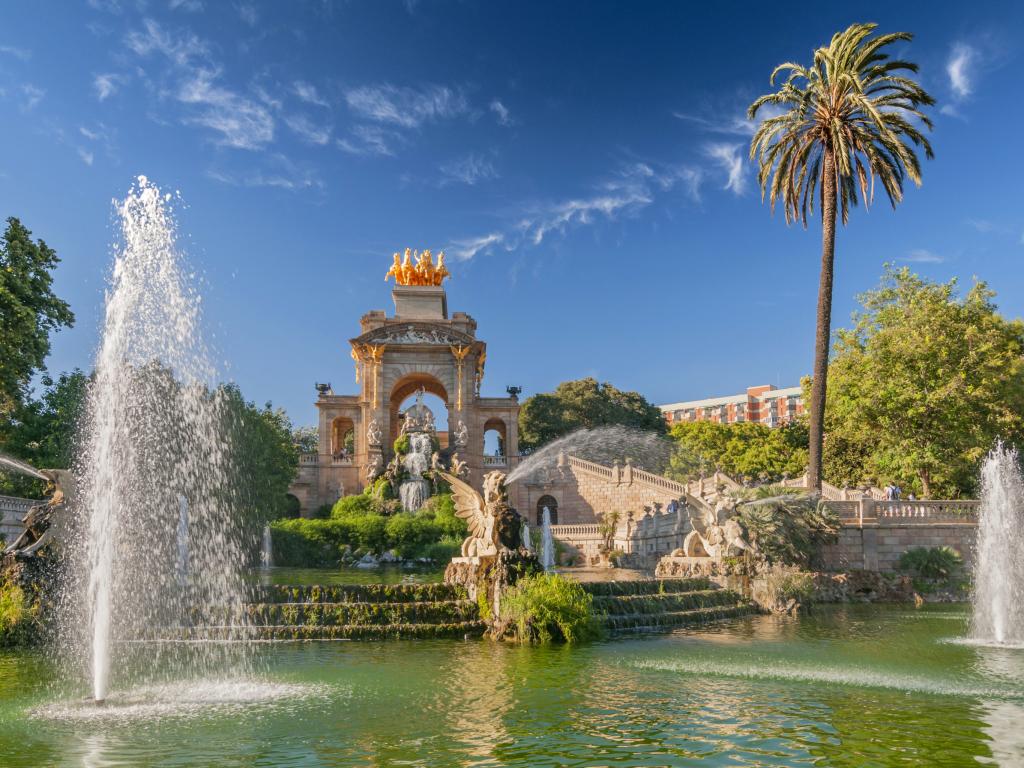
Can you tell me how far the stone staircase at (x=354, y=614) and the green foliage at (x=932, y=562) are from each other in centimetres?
1762

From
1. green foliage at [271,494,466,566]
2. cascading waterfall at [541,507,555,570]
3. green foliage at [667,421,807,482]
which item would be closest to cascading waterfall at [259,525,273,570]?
green foliage at [271,494,466,566]

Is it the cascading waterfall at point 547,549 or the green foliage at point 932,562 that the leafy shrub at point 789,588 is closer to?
the green foliage at point 932,562

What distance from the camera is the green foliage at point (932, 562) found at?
28312mm

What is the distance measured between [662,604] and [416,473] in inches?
1202

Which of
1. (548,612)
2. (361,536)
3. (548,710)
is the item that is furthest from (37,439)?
(548,710)

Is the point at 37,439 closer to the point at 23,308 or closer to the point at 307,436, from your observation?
the point at 23,308

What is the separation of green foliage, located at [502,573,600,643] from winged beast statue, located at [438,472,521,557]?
1.44m

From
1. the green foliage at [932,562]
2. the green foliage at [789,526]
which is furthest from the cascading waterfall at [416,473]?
the green foliage at [932,562]

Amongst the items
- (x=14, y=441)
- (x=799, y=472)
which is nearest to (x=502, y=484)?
(x=14, y=441)

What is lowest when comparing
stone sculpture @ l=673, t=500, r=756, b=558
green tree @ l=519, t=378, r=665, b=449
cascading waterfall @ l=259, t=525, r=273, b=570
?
cascading waterfall @ l=259, t=525, r=273, b=570

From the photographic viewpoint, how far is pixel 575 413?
74.8 m

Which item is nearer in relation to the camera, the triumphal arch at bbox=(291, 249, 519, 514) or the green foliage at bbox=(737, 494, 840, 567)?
the green foliage at bbox=(737, 494, 840, 567)

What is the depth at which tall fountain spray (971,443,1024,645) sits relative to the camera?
18531 millimetres

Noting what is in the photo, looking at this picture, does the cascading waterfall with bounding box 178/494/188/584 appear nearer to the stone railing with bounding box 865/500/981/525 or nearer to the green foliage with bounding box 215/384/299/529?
the green foliage with bounding box 215/384/299/529
